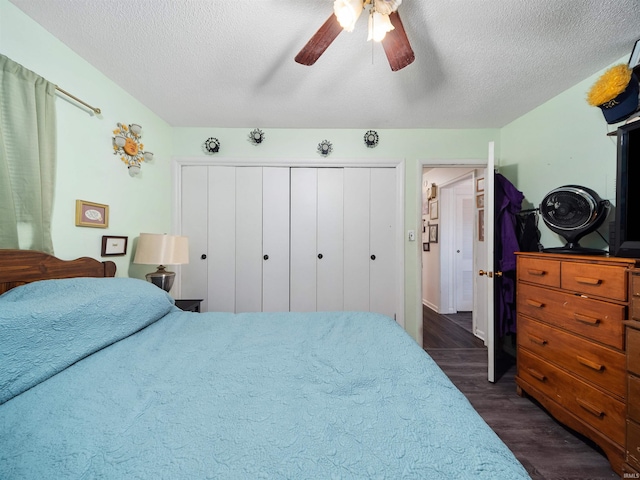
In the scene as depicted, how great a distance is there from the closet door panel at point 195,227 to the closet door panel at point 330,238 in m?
1.28

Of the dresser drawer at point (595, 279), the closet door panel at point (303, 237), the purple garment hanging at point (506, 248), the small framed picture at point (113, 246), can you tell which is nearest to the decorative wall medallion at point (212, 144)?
the closet door panel at point (303, 237)

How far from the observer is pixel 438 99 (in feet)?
6.86

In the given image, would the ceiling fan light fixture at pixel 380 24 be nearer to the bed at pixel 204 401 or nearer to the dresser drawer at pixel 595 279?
the bed at pixel 204 401

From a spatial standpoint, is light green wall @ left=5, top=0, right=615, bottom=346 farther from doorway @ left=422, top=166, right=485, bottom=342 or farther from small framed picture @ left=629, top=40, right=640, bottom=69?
doorway @ left=422, top=166, right=485, bottom=342

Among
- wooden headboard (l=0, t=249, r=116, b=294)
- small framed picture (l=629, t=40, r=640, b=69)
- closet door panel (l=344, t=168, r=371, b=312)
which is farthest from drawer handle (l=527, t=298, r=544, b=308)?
wooden headboard (l=0, t=249, r=116, b=294)

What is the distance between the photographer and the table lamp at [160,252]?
190 centimetres

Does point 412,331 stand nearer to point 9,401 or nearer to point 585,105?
point 585,105

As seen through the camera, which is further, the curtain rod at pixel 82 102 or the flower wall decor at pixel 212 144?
the flower wall decor at pixel 212 144

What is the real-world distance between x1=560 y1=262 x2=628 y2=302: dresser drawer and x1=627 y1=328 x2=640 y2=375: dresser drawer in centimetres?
18

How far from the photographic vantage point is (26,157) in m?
1.28

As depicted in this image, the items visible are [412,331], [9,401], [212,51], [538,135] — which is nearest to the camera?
[9,401]

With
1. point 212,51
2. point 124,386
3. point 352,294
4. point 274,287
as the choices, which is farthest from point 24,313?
point 352,294

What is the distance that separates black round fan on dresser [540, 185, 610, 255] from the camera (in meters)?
1.61

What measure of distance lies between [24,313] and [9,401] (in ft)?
0.91
